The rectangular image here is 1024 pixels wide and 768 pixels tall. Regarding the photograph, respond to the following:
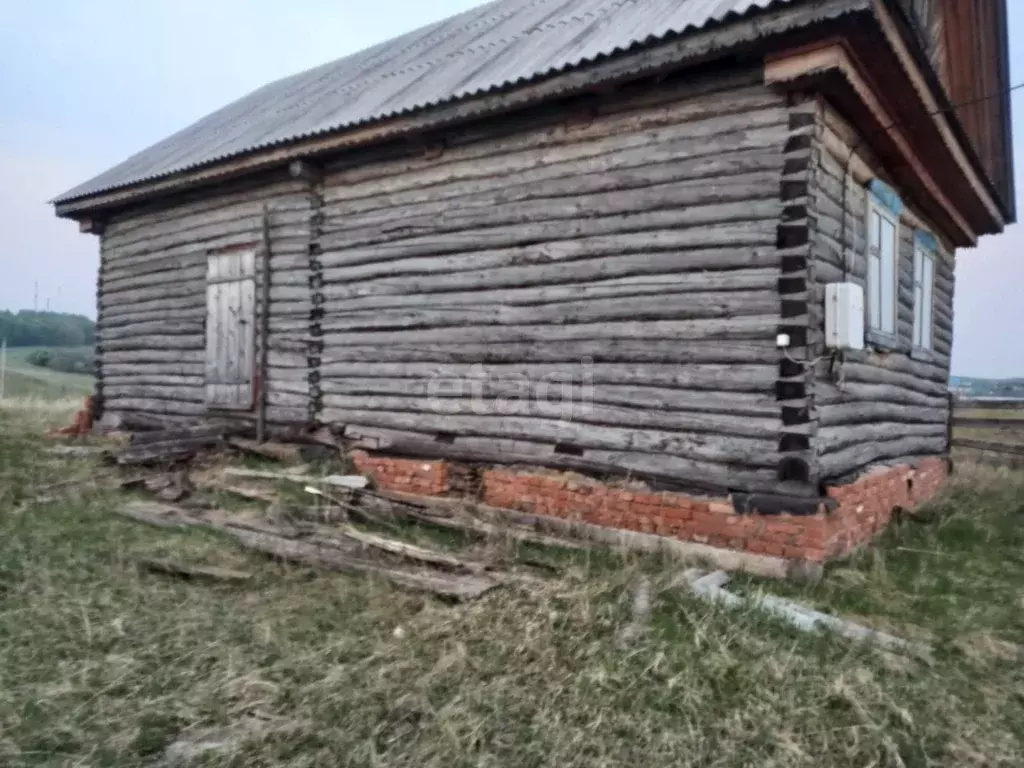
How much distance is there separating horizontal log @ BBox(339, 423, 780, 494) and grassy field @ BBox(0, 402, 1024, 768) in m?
0.79

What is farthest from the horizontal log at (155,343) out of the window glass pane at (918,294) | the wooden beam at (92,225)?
the window glass pane at (918,294)

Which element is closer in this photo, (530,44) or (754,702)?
(754,702)

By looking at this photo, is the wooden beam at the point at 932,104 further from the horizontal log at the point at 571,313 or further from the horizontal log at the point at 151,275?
the horizontal log at the point at 151,275

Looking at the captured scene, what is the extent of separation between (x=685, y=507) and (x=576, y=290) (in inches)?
78.4

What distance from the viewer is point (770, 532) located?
5316 mm

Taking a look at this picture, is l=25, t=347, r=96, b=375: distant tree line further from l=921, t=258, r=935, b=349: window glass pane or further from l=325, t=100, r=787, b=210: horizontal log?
l=921, t=258, r=935, b=349: window glass pane

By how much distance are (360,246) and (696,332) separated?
388 centimetres

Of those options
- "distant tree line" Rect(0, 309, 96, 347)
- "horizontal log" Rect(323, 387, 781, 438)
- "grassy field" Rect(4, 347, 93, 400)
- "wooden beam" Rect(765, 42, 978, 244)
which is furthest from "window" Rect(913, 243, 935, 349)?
"distant tree line" Rect(0, 309, 96, 347)

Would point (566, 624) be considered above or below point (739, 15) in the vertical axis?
below

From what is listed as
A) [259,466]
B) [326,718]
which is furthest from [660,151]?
[259,466]

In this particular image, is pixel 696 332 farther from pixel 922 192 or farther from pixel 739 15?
pixel 922 192

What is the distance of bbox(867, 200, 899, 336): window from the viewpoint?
6.66 m

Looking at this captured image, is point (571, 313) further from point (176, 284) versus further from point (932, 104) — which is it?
point (176, 284)

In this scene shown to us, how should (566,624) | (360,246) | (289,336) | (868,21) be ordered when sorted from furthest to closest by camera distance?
(289,336), (360,246), (868,21), (566,624)
